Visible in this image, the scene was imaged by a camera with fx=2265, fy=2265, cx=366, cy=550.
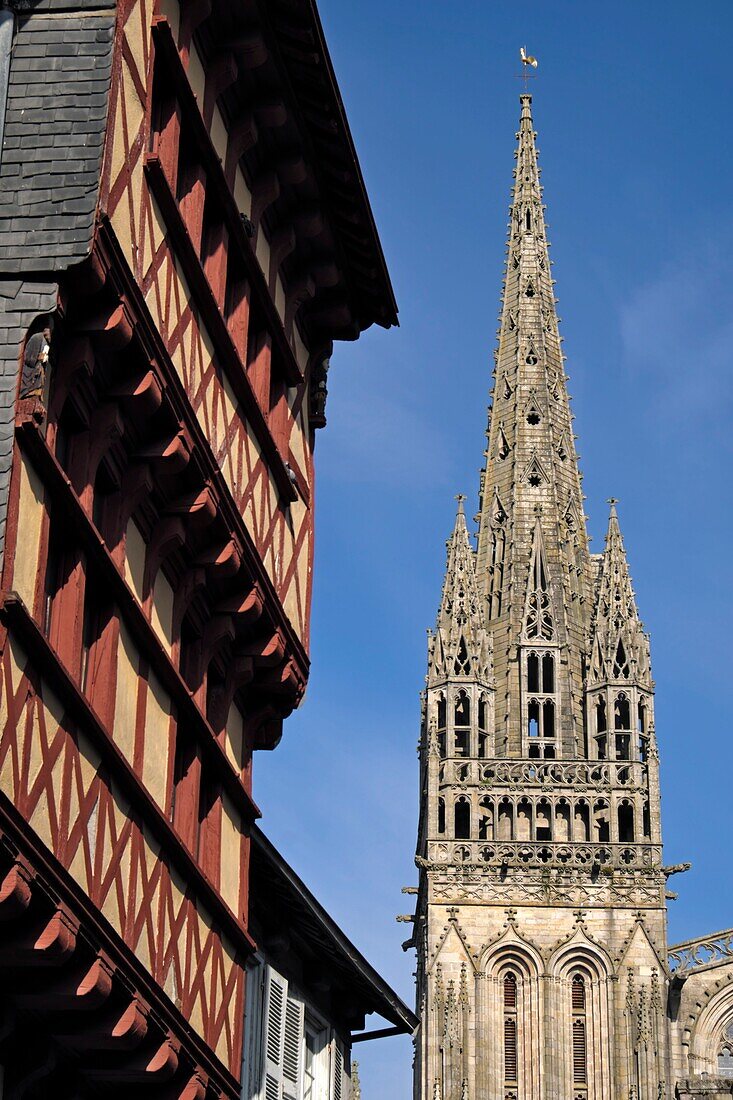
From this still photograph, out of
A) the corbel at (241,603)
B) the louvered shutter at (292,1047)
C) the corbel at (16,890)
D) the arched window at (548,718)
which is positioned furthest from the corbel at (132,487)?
the arched window at (548,718)

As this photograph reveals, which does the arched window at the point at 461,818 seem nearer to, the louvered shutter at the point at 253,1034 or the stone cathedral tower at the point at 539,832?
the stone cathedral tower at the point at 539,832

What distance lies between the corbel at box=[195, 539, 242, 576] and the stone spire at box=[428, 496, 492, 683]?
56362 millimetres

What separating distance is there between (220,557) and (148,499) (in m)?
1.13

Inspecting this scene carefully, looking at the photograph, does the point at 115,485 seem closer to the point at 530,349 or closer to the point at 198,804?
the point at 198,804

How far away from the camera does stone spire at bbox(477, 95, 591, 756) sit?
249 feet

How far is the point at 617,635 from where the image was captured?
7538 cm

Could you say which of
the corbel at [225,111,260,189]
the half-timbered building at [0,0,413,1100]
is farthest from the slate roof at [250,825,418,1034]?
the corbel at [225,111,260,189]

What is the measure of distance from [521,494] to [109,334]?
66.4m

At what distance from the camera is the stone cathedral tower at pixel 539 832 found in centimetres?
6781

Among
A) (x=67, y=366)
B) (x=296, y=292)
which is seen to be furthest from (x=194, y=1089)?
(x=296, y=292)

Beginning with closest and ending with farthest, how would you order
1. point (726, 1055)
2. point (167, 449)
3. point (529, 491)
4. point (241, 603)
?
point (167, 449) < point (241, 603) < point (726, 1055) < point (529, 491)

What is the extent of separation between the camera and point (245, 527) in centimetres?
1820

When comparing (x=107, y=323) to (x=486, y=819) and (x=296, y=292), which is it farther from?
(x=486, y=819)

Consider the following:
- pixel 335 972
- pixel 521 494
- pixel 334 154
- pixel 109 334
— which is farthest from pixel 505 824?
pixel 109 334
